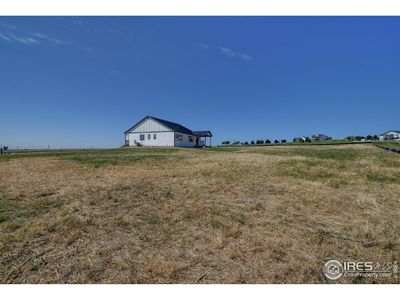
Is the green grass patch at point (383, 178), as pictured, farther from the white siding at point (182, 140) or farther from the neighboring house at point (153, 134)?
the white siding at point (182, 140)

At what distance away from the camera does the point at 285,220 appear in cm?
380

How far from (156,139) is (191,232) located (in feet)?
117

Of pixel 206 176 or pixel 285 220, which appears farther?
pixel 206 176

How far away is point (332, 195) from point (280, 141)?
6092 cm

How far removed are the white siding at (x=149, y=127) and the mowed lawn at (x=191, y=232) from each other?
1265 inches

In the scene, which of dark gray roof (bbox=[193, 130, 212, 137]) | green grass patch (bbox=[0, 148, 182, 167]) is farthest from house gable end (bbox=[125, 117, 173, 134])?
green grass patch (bbox=[0, 148, 182, 167])

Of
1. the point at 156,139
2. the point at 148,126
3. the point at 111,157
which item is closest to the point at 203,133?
the point at 156,139

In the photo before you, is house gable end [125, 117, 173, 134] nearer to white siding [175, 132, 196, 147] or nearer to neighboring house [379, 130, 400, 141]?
white siding [175, 132, 196, 147]

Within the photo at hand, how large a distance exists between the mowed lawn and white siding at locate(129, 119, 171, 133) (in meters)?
32.1

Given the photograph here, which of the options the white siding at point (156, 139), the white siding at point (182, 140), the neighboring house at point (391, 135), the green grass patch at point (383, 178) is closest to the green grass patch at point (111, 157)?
the green grass patch at point (383, 178)

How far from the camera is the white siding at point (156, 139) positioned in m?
37.2

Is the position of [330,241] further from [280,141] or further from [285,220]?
[280,141]

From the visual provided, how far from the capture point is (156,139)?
124 feet
